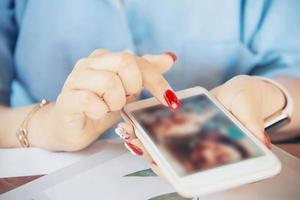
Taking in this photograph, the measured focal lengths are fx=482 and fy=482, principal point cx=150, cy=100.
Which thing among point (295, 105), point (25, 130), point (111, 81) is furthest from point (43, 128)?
point (295, 105)

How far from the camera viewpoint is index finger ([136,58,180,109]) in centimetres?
47

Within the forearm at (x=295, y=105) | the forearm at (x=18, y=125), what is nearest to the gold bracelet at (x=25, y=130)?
the forearm at (x=18, y=125)

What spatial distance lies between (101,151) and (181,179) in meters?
0.16

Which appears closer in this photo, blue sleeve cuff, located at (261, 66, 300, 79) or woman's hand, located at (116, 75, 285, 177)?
woman's hand, located at (116, 75, 285, 177)

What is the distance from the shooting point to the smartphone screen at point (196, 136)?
1.36 ft

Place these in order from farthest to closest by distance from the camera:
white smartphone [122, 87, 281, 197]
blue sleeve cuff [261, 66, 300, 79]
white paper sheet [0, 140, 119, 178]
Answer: blue sleeve cuff [261, 66, 300, 79] < white paper sheet [0, 140, 119, 178] < white smartphone [122, 87, 281, 197]

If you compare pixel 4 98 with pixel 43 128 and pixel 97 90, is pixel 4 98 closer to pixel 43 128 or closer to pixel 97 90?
pixel 43 128

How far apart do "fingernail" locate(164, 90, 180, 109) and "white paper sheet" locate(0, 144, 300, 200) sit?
76mm

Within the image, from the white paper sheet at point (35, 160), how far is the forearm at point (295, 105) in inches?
8.7

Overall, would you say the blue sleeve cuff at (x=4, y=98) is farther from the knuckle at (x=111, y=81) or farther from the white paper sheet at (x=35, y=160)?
the knuckle at (x=111, y=81)

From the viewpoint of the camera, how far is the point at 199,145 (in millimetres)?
435

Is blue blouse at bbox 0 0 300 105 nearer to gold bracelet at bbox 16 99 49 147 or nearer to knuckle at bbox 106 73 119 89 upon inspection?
gold bracelet at bbox 16 99 49 147

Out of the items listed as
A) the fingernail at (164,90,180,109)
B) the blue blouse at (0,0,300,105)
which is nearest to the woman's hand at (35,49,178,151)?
the fingernail at (164,90,180,109)

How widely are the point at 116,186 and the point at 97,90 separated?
0.10m
